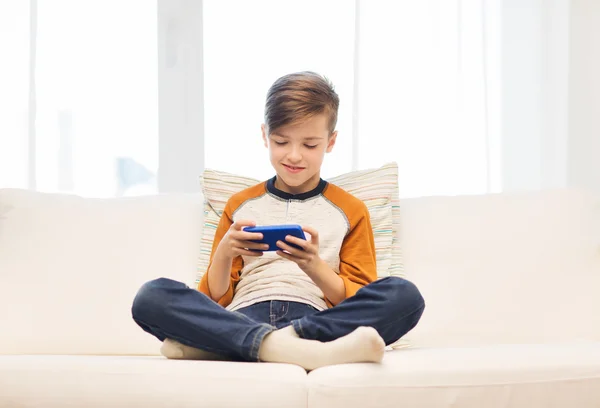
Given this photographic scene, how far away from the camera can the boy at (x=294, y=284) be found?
1318mm

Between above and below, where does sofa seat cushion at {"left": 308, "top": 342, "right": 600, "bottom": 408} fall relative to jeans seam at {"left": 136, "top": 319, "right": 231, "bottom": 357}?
below

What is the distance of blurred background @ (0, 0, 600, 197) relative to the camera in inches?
111

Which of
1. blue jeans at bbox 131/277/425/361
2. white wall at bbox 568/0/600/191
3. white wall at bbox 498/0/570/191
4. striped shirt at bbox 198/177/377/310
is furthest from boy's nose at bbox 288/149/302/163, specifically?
white wall at bbox 568/0/600/191

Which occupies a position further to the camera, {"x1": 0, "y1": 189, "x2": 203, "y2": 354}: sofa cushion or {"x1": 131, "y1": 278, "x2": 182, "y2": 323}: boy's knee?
{"x1": 0, "y1": 189, "x2": 203, "y2": 354}: sofa cushion

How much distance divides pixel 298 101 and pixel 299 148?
0.37 ft

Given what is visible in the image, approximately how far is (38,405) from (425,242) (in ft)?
3.57

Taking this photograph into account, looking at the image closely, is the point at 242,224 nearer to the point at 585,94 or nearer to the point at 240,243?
the point at 240,243

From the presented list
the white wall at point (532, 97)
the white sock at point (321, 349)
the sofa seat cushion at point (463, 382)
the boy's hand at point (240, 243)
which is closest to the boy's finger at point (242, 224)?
the boy's hand at point (240, 243)

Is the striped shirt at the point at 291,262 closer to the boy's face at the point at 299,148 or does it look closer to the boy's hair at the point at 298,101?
the boy's face at the point at 299,148

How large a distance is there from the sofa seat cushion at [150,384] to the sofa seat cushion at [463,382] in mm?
68

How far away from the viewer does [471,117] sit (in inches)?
113

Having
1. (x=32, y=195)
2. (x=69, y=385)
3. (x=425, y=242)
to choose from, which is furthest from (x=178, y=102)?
(x=69, y=385)

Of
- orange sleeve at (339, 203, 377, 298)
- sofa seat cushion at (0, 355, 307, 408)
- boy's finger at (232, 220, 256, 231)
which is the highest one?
boy's finger at (232, 220, 256, 231)

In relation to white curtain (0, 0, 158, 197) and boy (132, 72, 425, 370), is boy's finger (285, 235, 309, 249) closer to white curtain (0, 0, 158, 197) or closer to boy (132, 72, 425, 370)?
boy (132, 72, 425, 370)
